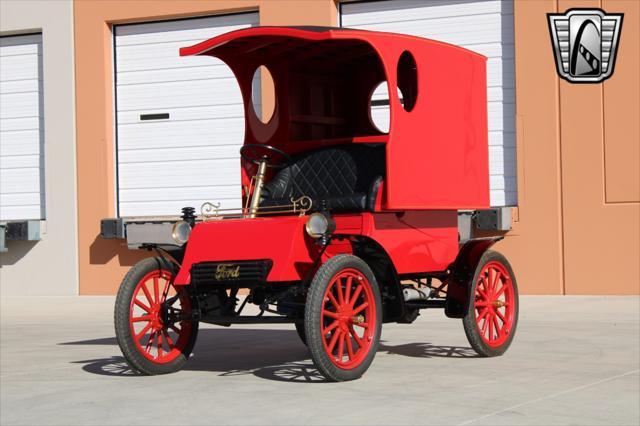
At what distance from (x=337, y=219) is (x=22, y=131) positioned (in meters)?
13.6

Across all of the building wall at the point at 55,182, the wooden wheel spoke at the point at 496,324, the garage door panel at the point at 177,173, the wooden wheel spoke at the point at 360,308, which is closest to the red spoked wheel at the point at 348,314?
the wooden wheel spoke at the point at 360,308

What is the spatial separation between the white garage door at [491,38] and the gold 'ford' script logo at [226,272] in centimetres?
1011

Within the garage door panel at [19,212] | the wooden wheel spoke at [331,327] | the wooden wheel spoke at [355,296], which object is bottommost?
the wooden wheel spoke at [331,327]

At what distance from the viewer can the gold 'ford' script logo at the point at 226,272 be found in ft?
25.4

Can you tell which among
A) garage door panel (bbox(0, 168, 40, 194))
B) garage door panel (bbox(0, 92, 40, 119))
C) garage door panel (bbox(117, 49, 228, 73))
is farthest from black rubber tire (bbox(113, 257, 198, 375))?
garage door panel (bbox(0, 92, 40, 119))

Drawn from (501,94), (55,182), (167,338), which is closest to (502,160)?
(501,94)

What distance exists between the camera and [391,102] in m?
8.07

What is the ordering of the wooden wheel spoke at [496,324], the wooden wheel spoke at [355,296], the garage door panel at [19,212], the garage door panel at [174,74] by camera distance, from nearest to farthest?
the wooden wheel spoke at [355,296]
the wooden wheel spoke at [496,324]
the garage door panel at [174,74]
the garage door panel at [19,212]

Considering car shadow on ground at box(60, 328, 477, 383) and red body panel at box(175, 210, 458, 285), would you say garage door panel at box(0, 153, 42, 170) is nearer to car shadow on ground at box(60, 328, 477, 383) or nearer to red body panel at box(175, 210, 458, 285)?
car shadow on ground at box(60, 328, 477, 383)

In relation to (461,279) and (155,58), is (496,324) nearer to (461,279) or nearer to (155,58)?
(461,279)

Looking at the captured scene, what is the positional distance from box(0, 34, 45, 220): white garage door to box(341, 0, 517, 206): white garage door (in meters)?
6.47

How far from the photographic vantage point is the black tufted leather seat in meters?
8.38

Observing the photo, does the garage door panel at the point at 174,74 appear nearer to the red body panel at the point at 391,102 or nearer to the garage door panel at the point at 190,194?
the garage door panel at the point at 190,194

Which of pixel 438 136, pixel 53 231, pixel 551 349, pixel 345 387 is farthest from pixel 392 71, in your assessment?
pixel 53 231
